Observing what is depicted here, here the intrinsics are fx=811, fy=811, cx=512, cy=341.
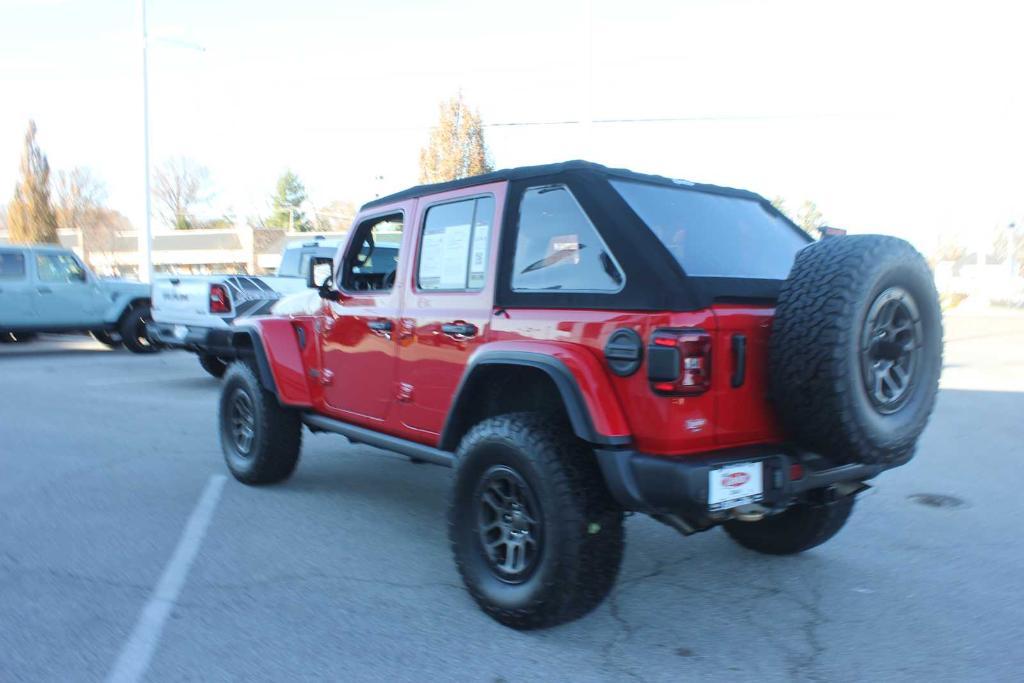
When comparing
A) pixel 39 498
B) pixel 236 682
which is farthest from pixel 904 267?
pixel 39 498

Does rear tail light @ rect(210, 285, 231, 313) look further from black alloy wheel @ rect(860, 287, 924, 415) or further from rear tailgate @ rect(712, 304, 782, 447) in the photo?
black alloy wheel @ rect(860, 287, 924, 415)

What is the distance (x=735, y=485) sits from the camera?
304 centimetres

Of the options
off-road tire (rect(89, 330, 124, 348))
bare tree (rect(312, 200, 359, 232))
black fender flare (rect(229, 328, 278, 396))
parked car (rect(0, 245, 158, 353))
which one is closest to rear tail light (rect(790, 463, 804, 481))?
black fender flare (rect(229, 328, 278, 396))

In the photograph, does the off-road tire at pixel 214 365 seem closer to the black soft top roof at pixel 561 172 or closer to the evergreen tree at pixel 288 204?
the black soft top roof at pixel 561 172

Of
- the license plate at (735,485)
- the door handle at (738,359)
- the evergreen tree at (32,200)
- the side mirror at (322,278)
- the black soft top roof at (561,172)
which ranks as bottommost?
the license plate at (735,485)

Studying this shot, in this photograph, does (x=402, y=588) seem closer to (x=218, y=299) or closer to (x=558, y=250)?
(x=558, y=250)

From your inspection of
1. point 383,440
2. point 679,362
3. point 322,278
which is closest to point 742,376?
point 679,362

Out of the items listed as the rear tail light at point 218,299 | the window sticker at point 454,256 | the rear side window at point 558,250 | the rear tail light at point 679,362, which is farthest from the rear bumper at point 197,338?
the rear tail light at point 679,362

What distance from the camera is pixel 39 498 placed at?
5402 millimetres

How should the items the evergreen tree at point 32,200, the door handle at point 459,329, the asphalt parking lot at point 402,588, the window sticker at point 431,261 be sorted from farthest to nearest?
the evergreen tree at point 32,200 < the window sticker at point 431,261 < the door handle at point 459,329 < the asphalt parking lot at point 402,588

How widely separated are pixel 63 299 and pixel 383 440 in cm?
1225

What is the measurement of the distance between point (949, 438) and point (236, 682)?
7.18 metres

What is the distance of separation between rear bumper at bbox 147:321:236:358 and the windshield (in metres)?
6.64

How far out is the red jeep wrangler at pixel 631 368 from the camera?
3031 mm
